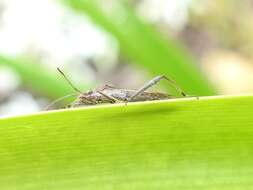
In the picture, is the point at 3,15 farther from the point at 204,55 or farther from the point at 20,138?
the point at 20,138

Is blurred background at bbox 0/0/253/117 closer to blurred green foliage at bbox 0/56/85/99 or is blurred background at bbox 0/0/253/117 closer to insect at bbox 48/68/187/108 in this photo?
blurred green foliage at bbox 0/56/85/99

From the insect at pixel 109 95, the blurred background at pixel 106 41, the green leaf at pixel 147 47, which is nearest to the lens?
the insect at pixel 109 95

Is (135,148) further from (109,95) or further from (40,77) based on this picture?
(40,77)

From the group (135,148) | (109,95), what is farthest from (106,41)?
(135,148)

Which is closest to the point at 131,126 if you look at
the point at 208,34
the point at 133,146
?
the point at 133,146

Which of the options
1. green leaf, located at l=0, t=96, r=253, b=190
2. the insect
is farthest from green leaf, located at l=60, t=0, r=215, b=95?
green leaf, located at l=0, t=96, r=253, b=190

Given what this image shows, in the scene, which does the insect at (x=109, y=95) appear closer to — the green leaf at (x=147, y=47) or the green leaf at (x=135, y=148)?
the green leaf at (x=147, y=47)

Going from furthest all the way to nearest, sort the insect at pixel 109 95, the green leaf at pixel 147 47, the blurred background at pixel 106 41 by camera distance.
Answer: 1. the blurred background at pixel 106 41
2. the green leaf at pixel 147 47
3. the insect at pixel 109 95

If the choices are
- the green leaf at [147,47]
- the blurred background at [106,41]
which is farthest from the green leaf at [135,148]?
the blurred background at [106,41]
